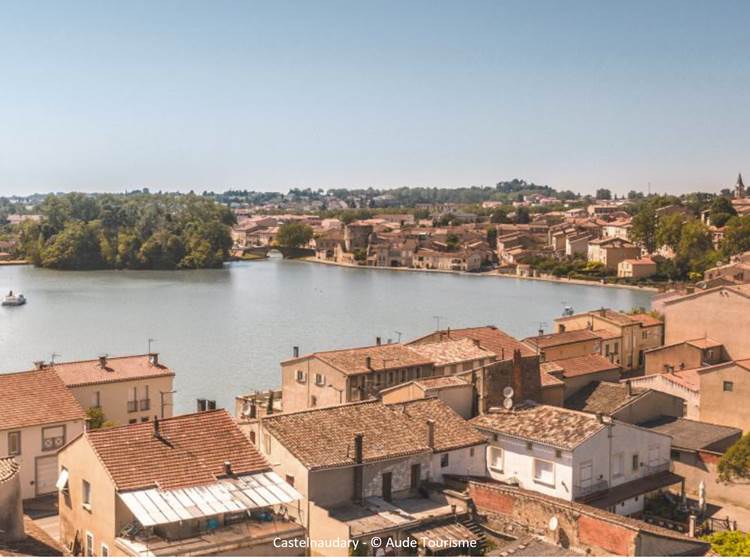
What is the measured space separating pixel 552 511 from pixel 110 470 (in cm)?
289

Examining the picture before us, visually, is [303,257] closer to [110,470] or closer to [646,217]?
[646,217]

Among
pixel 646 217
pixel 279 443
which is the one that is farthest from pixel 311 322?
pixel 646 217

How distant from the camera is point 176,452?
550 centimetres

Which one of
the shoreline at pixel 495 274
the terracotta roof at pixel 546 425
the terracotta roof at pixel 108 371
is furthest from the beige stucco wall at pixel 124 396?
the shoreline at pixel 495 274

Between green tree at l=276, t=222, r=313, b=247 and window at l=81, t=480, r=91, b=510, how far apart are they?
48.7m

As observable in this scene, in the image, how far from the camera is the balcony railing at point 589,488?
23.2ft

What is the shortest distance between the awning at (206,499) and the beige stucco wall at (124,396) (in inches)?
179

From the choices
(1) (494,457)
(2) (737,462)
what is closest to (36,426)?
(1) (494,457)

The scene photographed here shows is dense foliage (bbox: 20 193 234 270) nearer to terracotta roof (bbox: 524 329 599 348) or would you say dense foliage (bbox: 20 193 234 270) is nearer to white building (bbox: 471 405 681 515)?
terracotta roof (bbox: 524 329 599 348)

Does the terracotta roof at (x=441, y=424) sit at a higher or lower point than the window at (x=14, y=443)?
higher

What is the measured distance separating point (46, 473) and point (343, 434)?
109 inches

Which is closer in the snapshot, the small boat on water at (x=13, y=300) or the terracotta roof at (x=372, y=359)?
the terracotta roof at (x=372, y=359)

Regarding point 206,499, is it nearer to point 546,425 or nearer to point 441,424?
point 441,424

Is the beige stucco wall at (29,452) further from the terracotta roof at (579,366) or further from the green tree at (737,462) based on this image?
the green tree at (737,462)
